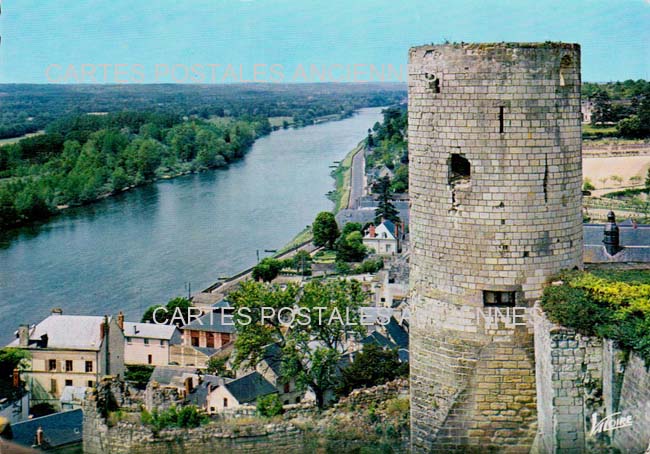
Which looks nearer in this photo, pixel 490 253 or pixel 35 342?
pixel 490 253

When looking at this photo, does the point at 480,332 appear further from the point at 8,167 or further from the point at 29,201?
the point at 8,167

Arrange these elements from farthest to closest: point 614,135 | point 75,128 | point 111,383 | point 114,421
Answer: point 75,128 < point 614,135 < point 111,383 < point 114,421

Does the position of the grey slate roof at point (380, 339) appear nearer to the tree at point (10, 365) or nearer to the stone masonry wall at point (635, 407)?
the tree at point (10, 365)

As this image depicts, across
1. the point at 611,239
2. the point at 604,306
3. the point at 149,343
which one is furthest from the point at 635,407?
the point at 149,343

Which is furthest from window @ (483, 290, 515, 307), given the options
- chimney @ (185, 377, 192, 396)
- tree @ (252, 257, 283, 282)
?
tree @ (252, 257, 283, 282)

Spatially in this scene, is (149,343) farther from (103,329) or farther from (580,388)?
(580,388)

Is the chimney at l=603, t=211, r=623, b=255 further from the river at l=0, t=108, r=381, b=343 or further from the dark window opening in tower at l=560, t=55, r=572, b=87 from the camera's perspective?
the dark window opening in tower at l=560, t=55, r=572, b=87

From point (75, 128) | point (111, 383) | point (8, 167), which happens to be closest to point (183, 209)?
point (8, 167)
